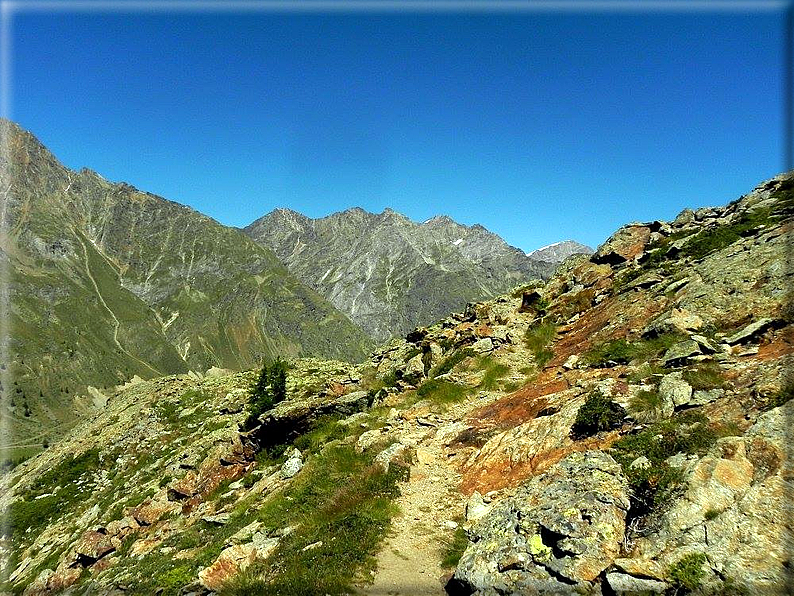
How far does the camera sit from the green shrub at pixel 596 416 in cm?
1464

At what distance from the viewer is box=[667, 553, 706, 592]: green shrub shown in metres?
8.12

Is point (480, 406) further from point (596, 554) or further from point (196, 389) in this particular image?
point (196, 389)

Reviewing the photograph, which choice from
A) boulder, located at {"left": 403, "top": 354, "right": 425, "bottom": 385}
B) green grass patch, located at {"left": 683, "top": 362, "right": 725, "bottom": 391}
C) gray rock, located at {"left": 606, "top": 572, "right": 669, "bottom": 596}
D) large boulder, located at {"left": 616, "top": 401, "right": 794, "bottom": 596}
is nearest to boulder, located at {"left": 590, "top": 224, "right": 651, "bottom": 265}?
boulder, located at {"left": 403, "top": 354, "right": 425, "bottom": 385}

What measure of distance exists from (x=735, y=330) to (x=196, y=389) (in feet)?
146

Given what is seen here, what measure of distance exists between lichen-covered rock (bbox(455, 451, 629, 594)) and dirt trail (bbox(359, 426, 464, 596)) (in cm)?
116

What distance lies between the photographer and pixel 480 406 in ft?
75.3

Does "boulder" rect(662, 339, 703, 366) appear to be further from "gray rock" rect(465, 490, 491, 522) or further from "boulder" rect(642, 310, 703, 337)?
"gray rock" rect(465, 490, 491, 522)

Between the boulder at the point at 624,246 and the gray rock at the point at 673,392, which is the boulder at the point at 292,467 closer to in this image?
the gray rock at the point at 673,392

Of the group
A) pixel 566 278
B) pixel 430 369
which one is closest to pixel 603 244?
pixel 566 278

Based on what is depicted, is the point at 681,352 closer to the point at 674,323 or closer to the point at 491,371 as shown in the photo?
the point at 674,323

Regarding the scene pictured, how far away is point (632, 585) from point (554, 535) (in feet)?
6.71

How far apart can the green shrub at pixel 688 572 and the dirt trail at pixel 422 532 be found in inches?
201

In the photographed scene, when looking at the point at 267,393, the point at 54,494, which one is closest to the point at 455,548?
the point at 267,393

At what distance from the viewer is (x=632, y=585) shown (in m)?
8.55
